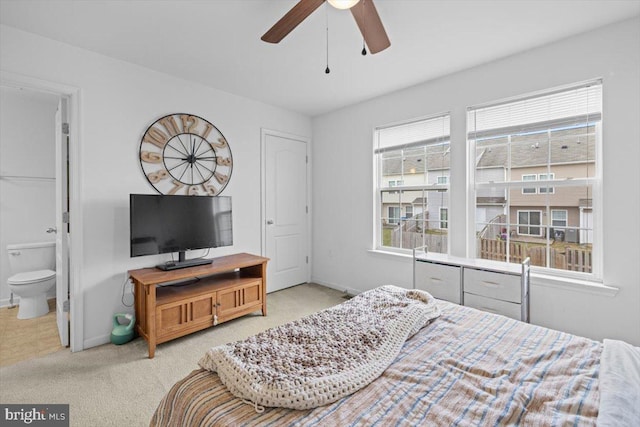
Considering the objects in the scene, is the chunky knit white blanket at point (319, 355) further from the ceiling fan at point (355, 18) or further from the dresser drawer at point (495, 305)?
the ceiling fan at point (355, 18)

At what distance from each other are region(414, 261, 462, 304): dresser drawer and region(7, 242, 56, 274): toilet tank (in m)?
4.33

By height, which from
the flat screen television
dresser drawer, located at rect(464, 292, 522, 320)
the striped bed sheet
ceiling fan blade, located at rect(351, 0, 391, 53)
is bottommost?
dresser drawer, located at rect(464, 292, 522, 320)

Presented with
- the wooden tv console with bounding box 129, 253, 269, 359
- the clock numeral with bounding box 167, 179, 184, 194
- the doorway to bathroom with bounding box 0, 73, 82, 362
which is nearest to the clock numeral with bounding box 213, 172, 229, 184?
the clock numeral with bounding box 167, 179, 184, 194

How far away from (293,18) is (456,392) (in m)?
1.95

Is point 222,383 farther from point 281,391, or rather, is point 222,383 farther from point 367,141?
point 367,141

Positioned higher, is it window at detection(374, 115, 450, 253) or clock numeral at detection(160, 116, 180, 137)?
clock numeral at detection(160, 116, 180, 137)

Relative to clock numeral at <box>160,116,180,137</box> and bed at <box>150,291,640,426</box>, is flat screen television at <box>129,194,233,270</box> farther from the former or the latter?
bed at <box>150,291,640,426</box>

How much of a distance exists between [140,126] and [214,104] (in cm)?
85

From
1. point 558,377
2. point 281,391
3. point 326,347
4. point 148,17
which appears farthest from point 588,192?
point 148,17

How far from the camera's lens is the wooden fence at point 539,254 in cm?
249

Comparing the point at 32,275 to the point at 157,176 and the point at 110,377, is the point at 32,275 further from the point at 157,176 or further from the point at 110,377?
the point at 110,377

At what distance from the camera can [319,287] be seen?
4328 mm

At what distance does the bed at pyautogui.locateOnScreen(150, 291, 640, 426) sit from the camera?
930 millimetres

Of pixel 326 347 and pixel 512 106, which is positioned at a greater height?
pixel 512 106
